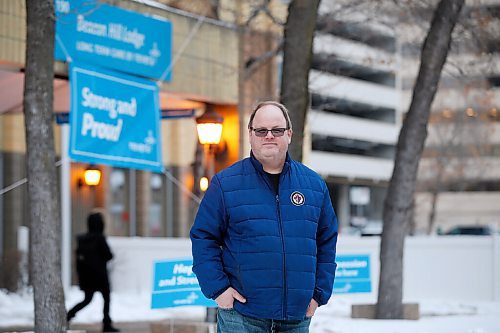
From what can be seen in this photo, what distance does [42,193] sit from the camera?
36.4 feet

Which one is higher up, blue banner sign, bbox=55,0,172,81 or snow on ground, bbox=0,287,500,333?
blue banner sign, bbox=55,0,172,81

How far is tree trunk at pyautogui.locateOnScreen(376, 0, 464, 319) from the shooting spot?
1564 cm

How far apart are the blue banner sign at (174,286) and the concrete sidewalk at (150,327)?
0.24m

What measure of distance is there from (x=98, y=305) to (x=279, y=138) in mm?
13881

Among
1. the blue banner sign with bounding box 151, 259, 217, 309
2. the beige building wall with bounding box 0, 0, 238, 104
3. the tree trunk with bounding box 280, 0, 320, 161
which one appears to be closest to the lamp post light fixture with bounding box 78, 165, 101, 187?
the beige building wall with bounding box 0, 0, 238, 104

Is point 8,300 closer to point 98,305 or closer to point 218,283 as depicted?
point 98,305

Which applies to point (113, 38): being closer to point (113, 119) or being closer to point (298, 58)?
point (113, 119)

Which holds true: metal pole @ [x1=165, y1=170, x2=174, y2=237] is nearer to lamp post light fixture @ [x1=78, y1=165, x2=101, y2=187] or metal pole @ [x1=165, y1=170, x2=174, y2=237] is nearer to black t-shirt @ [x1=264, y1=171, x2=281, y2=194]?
lamp post light fixture @ [x1=78, y1=165, x2=101, y2=187]

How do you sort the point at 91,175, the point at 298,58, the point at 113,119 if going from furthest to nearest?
the point at 91,175
the point at 113,119
the point at 298,58

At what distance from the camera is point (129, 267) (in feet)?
70.0

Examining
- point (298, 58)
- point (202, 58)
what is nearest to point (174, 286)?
point (298, 58)

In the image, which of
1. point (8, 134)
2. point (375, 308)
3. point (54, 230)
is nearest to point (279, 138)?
point (54, 230)

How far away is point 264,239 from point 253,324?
0.48 m

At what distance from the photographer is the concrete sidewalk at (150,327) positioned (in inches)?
475
